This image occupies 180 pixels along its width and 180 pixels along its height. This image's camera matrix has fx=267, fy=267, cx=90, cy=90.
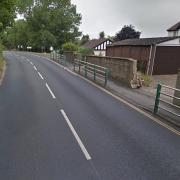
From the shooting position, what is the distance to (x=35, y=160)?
653 cm

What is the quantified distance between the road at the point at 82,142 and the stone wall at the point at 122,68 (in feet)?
15.7

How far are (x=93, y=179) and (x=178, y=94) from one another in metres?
8.19

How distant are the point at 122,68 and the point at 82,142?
11812 mm

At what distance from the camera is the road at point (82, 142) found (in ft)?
19.8

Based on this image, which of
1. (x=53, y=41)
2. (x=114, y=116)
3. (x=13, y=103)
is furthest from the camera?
(x=53, y=41)

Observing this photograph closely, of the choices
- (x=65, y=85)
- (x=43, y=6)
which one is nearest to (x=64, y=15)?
(x=43, y=6)

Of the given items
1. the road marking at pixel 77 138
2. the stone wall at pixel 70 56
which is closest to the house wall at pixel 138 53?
the stone wall at pixel 70 56

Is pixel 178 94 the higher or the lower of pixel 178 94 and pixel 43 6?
the lower

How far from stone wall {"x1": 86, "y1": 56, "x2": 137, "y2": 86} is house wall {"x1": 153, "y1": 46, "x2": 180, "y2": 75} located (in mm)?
7983

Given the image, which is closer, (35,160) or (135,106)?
(35,160)

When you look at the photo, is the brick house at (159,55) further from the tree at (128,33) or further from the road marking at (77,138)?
the tree at (128,33)

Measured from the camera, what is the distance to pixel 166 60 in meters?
29.0

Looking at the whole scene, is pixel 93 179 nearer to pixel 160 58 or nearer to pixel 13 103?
pixel 13 103

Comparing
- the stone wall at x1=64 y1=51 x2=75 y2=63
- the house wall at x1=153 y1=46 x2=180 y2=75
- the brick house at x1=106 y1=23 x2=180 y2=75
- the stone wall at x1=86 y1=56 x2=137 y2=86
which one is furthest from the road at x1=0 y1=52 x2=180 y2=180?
the stone wall at x1=64 y1=51 x2=75 y2=63
